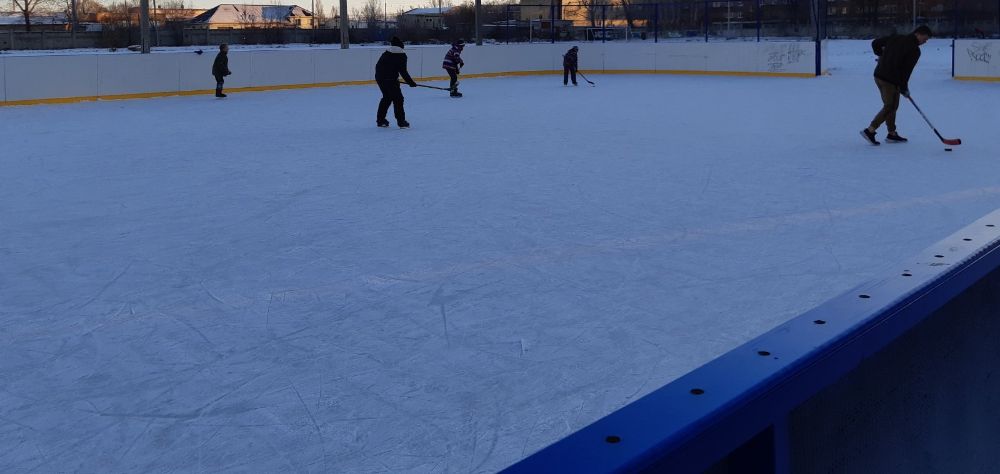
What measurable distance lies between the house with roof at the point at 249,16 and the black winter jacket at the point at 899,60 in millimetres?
60419

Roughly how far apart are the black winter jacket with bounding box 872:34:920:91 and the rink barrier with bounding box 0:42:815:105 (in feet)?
48.6

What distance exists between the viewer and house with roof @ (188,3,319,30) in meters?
70.2

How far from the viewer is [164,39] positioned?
5347cm

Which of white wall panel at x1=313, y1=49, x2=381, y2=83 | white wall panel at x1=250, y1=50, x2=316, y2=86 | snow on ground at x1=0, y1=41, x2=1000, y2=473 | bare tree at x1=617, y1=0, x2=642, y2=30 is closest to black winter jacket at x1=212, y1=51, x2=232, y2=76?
white wall panel at x1=250, y1=50, x2=316, y2=86

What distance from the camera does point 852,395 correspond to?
1.77m

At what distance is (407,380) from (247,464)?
0.85 meters

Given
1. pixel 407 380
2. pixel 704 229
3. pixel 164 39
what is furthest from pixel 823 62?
pixel 164 39

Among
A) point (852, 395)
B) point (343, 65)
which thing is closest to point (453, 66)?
point (343, 65)

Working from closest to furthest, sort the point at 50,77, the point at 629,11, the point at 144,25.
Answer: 1. the point at 50,77
2. the point at 144,25
3. the point at 629,11

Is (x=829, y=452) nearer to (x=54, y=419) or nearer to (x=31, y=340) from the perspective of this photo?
(x=54, y=419)

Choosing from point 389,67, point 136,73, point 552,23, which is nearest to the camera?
point 389,67

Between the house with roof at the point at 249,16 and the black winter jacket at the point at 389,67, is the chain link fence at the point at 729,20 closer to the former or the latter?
the black winter jacket at the point at 389,67

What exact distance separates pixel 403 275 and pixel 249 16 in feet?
242

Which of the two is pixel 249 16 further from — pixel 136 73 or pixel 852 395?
pixel 852 395
